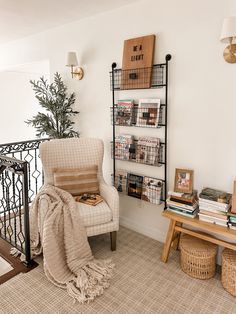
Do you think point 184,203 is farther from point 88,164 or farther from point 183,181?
point 88,164

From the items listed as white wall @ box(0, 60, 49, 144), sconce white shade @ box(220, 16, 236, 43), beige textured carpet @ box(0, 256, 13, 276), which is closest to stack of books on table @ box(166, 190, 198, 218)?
sconce white shade @ box(220, 16, 236, 43)

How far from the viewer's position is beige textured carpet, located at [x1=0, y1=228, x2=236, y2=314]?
1709 millimetres

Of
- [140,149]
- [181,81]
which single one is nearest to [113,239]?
[140,149]

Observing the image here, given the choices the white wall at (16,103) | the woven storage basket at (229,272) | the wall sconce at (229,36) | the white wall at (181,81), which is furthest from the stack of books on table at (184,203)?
the white wall at (16,103)

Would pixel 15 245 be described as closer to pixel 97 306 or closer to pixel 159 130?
pixel 97 306

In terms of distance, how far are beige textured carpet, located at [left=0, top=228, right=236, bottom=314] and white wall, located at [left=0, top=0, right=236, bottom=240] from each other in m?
0.56

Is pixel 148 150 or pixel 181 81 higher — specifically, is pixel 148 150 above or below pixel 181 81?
below

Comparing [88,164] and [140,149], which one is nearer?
[140,149]

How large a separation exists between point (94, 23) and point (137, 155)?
1.59 m

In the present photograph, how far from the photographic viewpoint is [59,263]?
1.96 metres

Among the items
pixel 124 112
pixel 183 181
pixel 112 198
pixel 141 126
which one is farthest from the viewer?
pixel 124 112

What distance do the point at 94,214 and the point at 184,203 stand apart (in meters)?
0.80

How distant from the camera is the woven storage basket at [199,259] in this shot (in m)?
1.98

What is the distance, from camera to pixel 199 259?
77.7 inches
